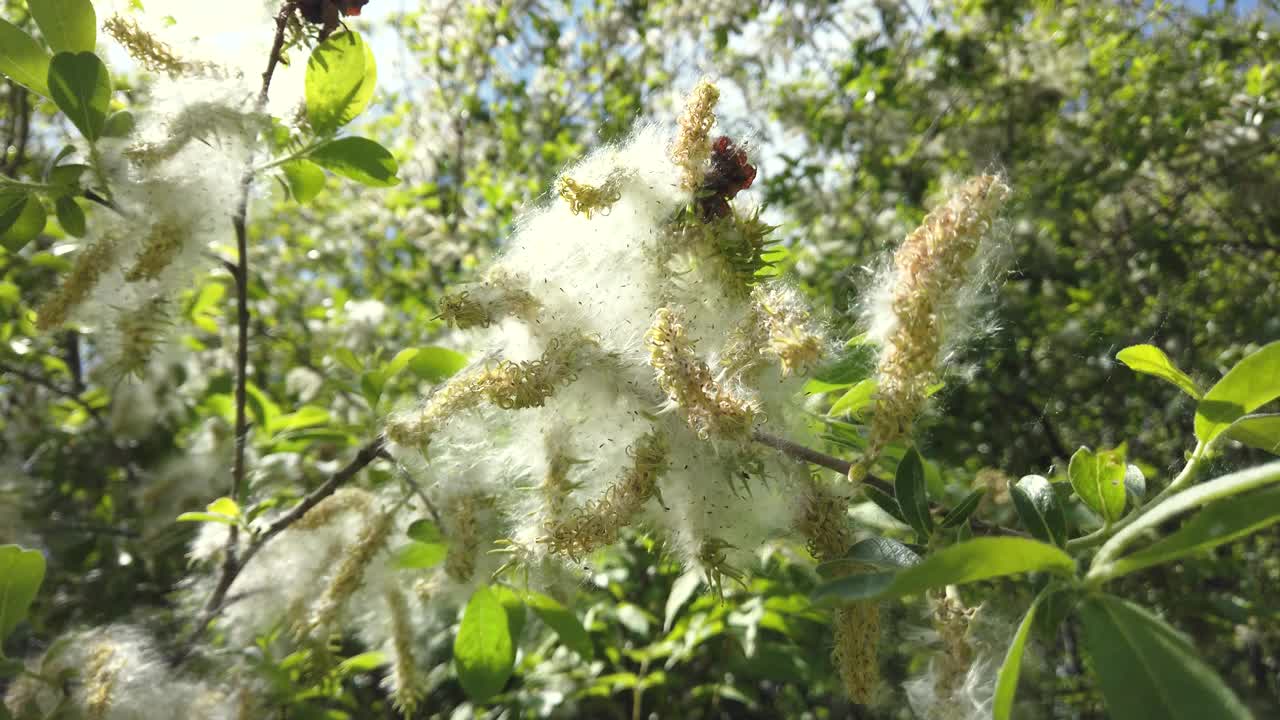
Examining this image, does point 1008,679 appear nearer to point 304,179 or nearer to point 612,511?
point 612,511

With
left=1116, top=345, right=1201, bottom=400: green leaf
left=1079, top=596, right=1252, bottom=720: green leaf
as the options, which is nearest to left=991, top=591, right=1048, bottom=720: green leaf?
left=1079, top=596, right=1252, bottom=720: green leaf

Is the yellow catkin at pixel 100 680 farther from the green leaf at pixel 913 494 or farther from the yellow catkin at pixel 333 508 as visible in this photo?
the green leaf at pixel 913 494

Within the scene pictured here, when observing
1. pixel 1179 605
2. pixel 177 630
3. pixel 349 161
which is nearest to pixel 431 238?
pixel 177 630

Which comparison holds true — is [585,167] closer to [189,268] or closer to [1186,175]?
[189,268]

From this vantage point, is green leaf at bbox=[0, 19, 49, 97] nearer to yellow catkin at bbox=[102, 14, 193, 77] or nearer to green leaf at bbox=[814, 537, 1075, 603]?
yellow catkin at bbox=[102, 14, 193, 77]

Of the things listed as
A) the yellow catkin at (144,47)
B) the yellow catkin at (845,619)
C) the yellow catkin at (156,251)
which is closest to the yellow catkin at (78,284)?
the yellow catkin at (156,251)
